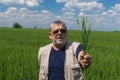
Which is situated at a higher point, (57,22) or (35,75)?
(57,22)

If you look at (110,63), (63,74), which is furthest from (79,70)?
(110,63)

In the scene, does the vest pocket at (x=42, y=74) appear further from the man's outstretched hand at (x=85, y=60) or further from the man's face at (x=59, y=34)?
the man's outstretched hand at (x=85, y=60)

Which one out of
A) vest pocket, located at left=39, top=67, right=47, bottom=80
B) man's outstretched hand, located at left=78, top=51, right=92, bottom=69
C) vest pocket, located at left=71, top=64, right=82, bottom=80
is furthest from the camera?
vest pocket, located at left=39, top=67, right=47, bottom=80

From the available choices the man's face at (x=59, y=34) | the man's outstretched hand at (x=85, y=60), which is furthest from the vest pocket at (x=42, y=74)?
the man's outstretched hand at (x=85, y=60)

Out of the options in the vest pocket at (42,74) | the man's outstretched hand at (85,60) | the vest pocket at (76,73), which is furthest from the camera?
the vest pocket at (42,74)

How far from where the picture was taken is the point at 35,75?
24.8 feet

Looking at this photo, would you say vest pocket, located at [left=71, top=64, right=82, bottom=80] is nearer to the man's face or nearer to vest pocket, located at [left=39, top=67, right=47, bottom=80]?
the man's face

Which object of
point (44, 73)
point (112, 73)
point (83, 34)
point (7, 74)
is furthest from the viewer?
point (112, 73)

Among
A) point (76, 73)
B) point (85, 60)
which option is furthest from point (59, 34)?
point (85, 60)

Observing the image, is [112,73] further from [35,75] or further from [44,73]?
[44,73]

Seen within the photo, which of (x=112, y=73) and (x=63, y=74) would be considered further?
(x=112, y=73)

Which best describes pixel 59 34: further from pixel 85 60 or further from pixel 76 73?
pixel 85 60

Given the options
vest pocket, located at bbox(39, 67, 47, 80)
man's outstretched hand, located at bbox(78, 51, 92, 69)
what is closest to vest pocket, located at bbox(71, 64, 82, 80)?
man's outstretched hand, located at bbox(78, 51, 92, 69)

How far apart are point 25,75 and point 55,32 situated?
3685mm
